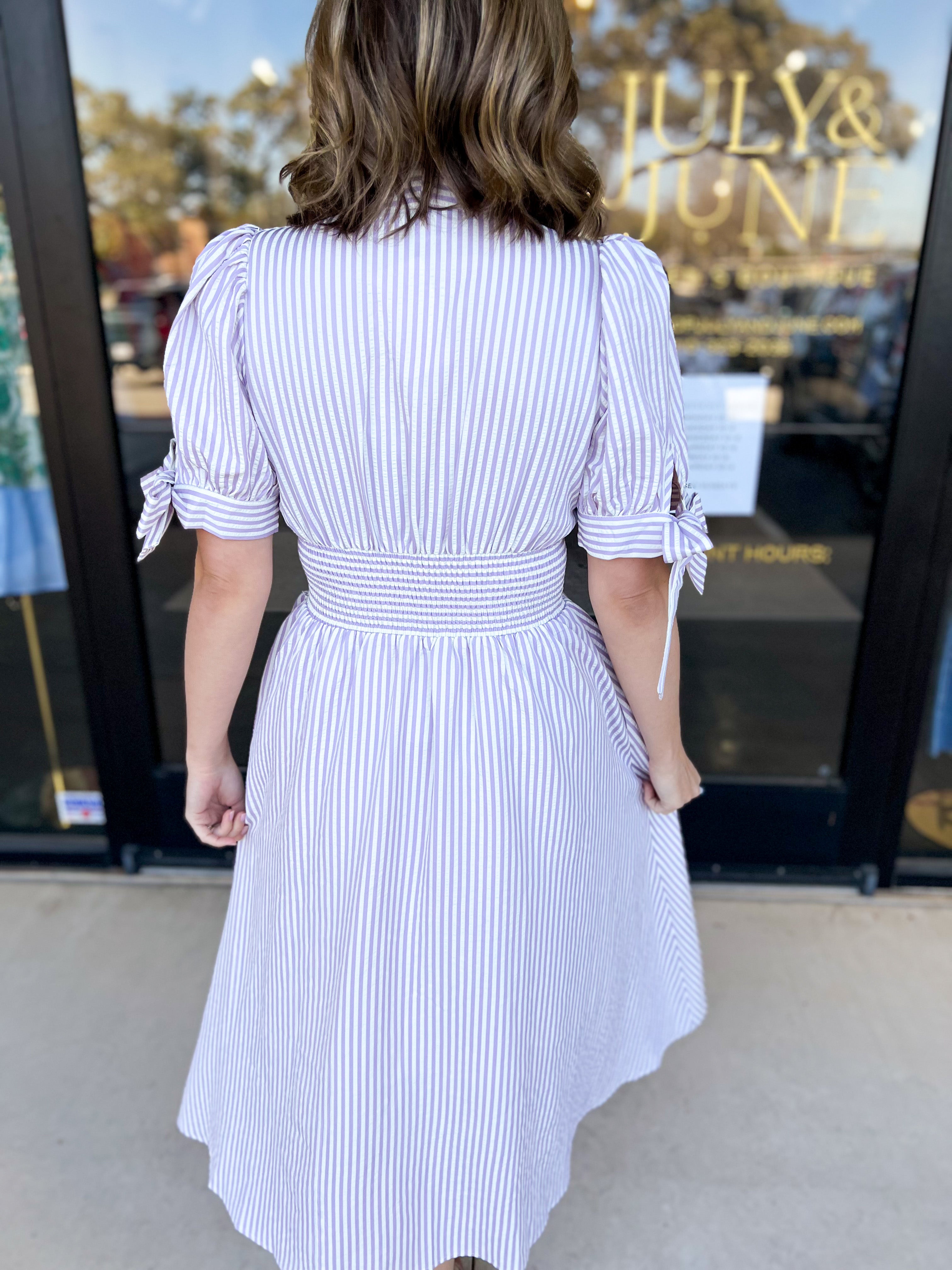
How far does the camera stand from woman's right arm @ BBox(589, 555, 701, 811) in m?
1.14

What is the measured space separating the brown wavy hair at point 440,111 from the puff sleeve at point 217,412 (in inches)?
5.2

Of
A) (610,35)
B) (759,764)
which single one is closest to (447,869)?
(759,764)

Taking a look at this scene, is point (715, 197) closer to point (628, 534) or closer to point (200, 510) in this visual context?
point (628, 534)

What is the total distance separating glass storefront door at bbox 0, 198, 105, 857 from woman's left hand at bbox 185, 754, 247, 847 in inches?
48.4

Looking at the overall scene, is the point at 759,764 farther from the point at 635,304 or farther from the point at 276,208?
the point at 276,208

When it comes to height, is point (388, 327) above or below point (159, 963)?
above

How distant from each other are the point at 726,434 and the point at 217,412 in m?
1.56

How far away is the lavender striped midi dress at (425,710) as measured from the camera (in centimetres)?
99

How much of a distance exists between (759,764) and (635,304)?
71.8 inches

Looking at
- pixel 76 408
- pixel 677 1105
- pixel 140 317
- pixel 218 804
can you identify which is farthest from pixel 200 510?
pixel 140 317

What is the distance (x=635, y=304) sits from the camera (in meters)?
1.01

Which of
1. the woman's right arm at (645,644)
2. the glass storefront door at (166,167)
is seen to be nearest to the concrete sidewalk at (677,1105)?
the glass storefront door at (166,167)

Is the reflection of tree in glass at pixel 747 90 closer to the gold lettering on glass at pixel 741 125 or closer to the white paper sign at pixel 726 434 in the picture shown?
the gold lettering on glass at pixel 741 125

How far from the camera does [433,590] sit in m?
1.13
